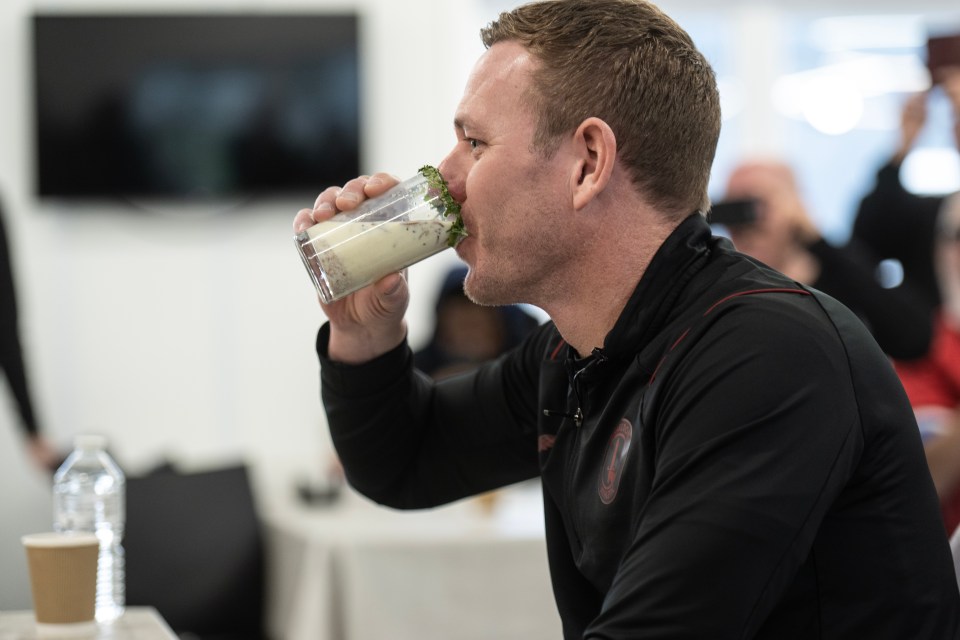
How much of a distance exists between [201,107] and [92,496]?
323cm

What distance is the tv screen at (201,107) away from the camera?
15.6 feet

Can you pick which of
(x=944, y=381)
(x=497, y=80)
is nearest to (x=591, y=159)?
(x=497, y=80)

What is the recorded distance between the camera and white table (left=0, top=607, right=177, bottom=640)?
1.41 metres

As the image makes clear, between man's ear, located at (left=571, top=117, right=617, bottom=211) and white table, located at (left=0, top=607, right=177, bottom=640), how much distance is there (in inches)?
27.5

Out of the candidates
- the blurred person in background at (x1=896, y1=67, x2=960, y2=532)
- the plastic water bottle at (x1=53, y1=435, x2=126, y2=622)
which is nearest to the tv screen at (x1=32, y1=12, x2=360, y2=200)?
the blurred person in background at (x1=896, y1=67, x2=960, y2=532)

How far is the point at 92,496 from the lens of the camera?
1.91 metres

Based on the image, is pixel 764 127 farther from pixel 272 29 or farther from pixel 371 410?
pixel 371 410

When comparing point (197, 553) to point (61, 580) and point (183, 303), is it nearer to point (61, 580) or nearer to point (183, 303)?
point (183, 303)

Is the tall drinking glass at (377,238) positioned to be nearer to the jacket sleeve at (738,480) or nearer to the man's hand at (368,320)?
the man's hand at (368,320)

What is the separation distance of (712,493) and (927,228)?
3.50m

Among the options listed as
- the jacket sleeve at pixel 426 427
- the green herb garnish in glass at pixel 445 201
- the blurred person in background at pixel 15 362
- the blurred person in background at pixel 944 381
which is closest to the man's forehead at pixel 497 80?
the green herb garnish in glass at pixel 445 201

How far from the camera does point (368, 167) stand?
5.00 m

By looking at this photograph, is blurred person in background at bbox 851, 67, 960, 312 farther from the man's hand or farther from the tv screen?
the man's hand

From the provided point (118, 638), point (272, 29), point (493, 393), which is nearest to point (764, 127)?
point (272, 29)
